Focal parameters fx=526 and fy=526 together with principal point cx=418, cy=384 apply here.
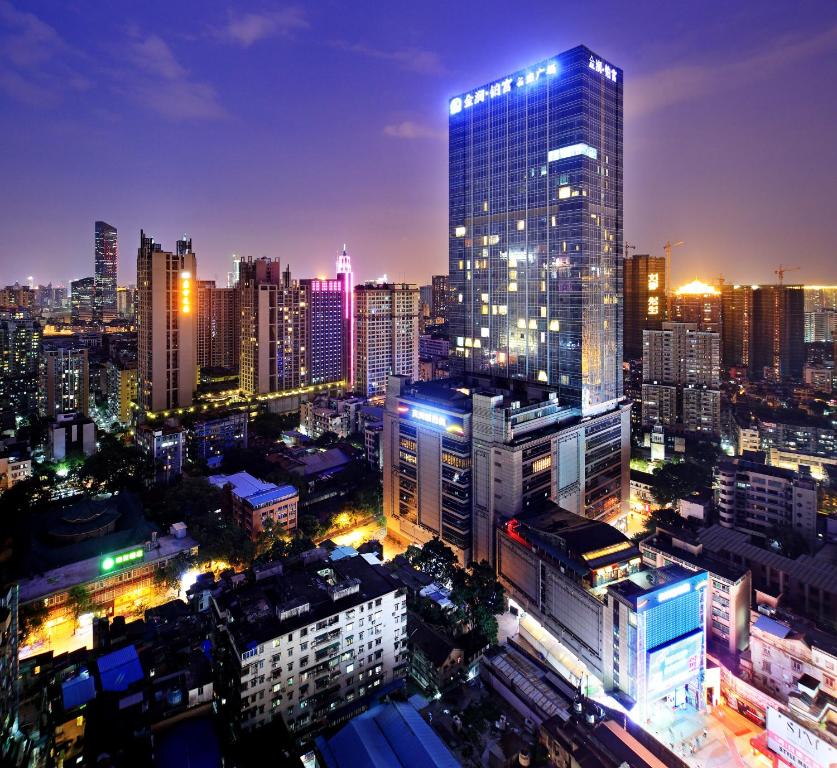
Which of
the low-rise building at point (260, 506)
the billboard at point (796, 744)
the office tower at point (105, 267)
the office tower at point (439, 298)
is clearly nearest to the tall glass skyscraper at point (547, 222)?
the low-rise building at point (260, 506)

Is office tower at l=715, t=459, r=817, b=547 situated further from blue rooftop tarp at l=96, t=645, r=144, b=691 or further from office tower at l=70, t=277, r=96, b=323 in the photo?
office tower at l=70, t=277, r=96, b=323

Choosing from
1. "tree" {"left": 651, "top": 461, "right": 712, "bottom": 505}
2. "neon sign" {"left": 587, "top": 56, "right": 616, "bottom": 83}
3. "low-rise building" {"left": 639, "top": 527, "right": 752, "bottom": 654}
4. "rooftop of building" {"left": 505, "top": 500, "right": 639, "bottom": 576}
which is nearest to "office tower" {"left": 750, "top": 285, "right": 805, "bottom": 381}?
"tree" {"left": 651, "top": 461, "right": 712, "bottom": 505}

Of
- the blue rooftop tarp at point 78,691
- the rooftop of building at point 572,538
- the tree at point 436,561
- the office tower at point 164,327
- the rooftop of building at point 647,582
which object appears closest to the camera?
the blue rooftop tarp at point 78,691

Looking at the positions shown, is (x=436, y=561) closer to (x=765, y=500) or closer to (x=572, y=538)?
(x=572, y=538)

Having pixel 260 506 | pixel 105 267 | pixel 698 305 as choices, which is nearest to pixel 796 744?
pixel 260 506

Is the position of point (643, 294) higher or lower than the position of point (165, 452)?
higher

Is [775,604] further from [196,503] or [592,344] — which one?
[196,503]

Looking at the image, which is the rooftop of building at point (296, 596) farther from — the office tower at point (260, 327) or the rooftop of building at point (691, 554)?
the office tower at point (260, 327)
